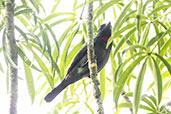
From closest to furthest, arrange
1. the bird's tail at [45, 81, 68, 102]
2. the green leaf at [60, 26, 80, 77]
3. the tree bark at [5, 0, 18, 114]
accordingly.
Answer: the tree bark at [5, 0, 18, 114] → the green leaf at [60, 26, 80, 77] → the bird's tail at [45, 81, 68, 102]

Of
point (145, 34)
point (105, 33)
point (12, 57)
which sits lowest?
point (12, 57)

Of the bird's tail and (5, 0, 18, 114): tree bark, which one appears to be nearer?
(5, 0, 18, 114): tree bark

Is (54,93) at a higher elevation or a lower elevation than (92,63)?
higher

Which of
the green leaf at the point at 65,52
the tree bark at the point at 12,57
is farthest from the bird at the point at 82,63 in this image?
the tree bark at the point at 12,57

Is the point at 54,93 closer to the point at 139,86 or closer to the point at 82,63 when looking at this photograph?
the point at 82,63

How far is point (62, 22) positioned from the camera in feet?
5.69

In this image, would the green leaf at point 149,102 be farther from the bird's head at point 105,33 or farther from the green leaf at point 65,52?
the bird's head at point 105,33

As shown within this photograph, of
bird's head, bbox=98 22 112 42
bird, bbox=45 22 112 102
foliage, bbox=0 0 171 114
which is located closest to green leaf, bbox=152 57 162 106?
foliage, bbox=0 0 171 114

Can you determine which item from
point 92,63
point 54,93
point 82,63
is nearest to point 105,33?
point 82,63

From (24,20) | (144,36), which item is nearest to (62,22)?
(24,20)

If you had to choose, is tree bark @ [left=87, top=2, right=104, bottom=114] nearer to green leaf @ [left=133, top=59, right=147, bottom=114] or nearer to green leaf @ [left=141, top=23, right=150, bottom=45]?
green leaf @ [left=133, top=59, right=147, bottom=114]


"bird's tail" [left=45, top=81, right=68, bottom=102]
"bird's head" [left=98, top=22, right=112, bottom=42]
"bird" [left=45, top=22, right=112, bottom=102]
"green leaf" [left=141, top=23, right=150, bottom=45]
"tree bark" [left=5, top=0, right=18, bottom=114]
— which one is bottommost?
"tree bark" [left=5, top=0, right=18, bottom=114]

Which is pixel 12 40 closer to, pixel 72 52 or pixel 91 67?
→ pixel 91 67

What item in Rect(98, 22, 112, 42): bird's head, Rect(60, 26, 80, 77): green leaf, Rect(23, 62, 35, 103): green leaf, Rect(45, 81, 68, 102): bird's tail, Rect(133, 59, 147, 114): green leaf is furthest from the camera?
Rect(98, 22, 112, 42): bird's head
